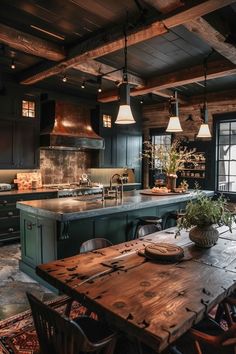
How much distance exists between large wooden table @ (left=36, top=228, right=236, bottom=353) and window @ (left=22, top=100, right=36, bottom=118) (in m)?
4.23

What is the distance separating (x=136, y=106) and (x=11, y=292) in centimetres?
589

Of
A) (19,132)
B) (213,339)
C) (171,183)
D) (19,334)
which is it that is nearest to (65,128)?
(19,132)

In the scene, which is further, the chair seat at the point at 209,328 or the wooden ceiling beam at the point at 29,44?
the wooden ceiling beam at the point at 29,44

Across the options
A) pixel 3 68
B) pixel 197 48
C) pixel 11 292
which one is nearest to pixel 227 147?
pixel 197 48

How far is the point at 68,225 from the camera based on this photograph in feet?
10.8

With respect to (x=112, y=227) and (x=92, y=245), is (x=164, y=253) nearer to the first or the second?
(x=92, y=245)

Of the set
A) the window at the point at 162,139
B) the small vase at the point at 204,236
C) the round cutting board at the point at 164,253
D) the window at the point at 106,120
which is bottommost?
the round cutting board at the point at 164,253

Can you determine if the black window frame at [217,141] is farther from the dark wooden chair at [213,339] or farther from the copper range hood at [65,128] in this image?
the dark wooden chair at [213,339]

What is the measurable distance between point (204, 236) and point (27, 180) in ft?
14.8

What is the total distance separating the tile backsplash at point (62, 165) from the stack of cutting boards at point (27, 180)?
0.98 ft

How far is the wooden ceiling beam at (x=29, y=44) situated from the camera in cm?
327

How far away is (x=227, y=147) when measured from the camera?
21.6 ft

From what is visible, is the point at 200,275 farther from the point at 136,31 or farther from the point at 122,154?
the point at 122,154

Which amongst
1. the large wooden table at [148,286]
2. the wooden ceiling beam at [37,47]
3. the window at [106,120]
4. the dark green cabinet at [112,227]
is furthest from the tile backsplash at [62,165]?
the large wooden table at [148,286]
